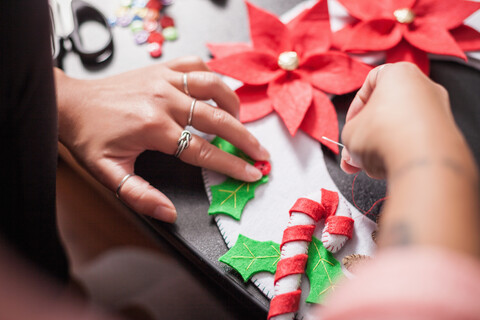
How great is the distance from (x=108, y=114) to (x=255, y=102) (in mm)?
213

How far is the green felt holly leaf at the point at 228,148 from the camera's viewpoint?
534 mm

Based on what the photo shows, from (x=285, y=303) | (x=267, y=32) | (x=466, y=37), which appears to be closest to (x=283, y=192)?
(x=285, y=303)

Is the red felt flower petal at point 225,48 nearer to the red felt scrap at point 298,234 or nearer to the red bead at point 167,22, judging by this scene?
the red bead at point 167,22

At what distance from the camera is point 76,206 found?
941 millimetres

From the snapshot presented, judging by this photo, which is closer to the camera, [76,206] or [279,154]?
[279,154]

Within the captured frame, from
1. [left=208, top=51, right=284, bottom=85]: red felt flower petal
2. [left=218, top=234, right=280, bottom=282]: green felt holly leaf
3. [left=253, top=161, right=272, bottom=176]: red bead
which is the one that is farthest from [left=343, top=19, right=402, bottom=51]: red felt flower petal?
[left=218, top=234, right=280, bottom=282]: green felt holly leaf

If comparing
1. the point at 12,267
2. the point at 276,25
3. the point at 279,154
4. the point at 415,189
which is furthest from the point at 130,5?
the point at 415,189

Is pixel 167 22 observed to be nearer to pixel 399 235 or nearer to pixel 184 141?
pixel 184 141

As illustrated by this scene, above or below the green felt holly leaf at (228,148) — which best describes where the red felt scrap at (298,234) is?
below

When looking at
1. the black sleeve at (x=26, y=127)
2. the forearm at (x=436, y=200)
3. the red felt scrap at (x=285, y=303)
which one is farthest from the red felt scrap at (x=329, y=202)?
the black sleeve at (x=26, y=127)

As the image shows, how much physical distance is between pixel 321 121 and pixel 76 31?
441 mm

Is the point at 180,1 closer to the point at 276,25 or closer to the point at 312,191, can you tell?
the point at 276,25

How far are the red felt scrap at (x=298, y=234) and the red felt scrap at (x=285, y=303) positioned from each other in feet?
0.19

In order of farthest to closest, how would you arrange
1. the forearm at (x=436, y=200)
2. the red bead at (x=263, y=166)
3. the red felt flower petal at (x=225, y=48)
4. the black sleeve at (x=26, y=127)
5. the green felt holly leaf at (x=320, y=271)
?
the red felt flower petal at (x=225, y=48) → the red bead at (x=263, y=166) → the green felt holly leaf at (x=320, y=271) → the black sleeve at (x=26, y=127) → the forearm at (x=436, y=200)
